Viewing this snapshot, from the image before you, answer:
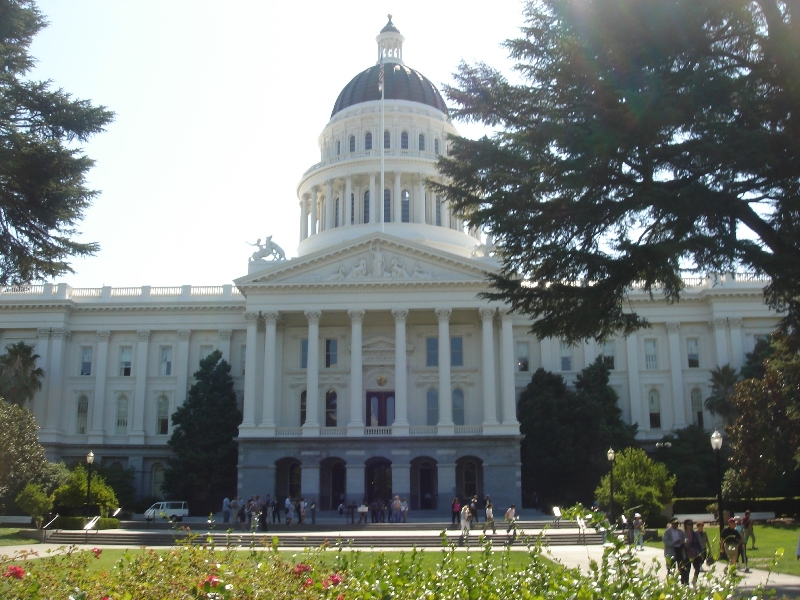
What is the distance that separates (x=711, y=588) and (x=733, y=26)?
13.7m

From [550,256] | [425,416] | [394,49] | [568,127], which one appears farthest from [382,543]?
[394,49]

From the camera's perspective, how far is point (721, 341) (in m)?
61.4

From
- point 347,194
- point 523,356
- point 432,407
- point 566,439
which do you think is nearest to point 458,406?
point 432,407

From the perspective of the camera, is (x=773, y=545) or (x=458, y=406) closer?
(x=773, y=545)

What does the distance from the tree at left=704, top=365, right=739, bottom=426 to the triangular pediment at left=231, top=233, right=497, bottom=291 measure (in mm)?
16465

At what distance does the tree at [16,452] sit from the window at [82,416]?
13287 mm

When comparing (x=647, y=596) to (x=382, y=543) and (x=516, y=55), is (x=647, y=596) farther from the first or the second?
(x=382, y=543)

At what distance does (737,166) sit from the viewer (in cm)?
1856

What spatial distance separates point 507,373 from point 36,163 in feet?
123

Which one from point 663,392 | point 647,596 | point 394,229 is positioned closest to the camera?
point 647,596

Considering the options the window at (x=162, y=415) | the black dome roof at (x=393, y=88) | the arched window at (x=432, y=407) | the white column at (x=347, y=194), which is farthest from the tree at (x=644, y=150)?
the black dome roof at (x=393, y=88)

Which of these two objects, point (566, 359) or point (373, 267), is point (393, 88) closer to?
point (373, 267)

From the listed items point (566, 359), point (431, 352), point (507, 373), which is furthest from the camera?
point (566, 359)

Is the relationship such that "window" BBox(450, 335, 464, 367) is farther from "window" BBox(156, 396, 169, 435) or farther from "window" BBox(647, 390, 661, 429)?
"window" BBox(156, 396, 169, 435)
